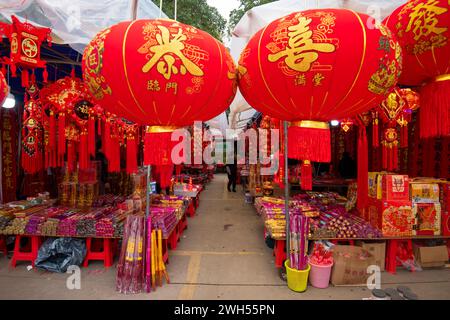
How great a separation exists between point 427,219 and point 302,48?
396cm

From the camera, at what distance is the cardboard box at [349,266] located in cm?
357

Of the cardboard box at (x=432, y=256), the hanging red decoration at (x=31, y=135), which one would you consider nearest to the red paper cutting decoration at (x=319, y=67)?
the cardboard box at (x=432, y=256)

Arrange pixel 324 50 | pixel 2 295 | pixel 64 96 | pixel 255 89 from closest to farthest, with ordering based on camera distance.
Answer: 1. pixel 324 50
2. pixel 255 89
3. pixel 2 295
4. pixel 64 96

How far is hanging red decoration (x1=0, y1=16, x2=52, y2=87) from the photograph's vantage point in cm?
252

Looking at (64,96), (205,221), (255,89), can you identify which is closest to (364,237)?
(255,89)

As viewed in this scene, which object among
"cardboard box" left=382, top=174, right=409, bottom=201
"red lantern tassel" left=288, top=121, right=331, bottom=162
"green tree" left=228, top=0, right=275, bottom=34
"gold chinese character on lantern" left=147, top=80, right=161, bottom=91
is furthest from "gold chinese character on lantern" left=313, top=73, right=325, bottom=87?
"green tree" left=228, top=0, right=275, bottom=34

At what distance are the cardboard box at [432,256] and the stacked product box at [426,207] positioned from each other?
266 millimetres

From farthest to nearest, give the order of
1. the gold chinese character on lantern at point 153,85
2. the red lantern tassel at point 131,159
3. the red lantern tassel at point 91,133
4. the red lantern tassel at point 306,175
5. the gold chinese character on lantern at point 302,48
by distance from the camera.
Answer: the red lantern tassel at point 91,133, the red lantern tassel at point 131,159, the red lantern tassel at point 306,175, the gold chinese character on lantern at point 153,85, the gold chinese character on lantern at point 302,48

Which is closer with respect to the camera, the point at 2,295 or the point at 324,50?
the point at 324,50

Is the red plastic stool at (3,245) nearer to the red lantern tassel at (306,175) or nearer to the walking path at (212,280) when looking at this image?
the walking path at (212,280)

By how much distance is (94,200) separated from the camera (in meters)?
5.73

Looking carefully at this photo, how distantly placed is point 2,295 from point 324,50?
4.62 m

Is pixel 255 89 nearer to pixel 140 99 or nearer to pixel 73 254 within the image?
pixel 140 99

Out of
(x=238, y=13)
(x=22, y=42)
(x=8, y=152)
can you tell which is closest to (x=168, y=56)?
(x=22, y=42)
